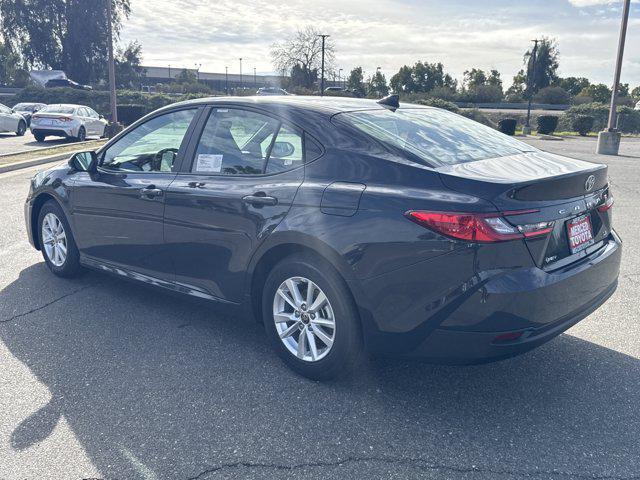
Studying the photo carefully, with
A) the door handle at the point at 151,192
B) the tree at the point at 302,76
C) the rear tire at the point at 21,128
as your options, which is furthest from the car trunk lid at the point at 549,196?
the tree at the point at 302,76

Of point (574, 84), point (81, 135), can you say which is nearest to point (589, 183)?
point (81, 135)

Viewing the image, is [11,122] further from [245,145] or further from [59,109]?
[245,145]

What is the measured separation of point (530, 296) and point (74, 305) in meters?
3.61

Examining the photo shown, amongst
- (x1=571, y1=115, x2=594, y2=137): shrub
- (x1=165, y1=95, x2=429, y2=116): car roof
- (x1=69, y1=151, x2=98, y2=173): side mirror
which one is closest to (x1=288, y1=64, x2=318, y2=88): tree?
(x1=571, y1=115, x2=594, y2=137): shrub

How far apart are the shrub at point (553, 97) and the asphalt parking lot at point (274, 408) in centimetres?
7667

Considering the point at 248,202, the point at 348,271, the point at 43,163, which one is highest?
the point at 248,202

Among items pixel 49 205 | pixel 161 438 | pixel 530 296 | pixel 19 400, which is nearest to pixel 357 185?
pixel 530 296

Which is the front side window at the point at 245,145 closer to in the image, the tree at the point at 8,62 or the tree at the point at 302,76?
the tree at the point at 302,76

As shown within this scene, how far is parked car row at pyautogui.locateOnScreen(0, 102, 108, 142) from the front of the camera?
72.4ft

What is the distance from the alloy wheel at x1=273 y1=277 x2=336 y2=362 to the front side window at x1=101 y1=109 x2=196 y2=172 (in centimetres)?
144

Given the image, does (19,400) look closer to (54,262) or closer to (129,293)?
(129,293)

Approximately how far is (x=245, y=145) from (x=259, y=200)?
19.4 inches

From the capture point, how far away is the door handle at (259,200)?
363cm

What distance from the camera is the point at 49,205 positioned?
18.2 ft
